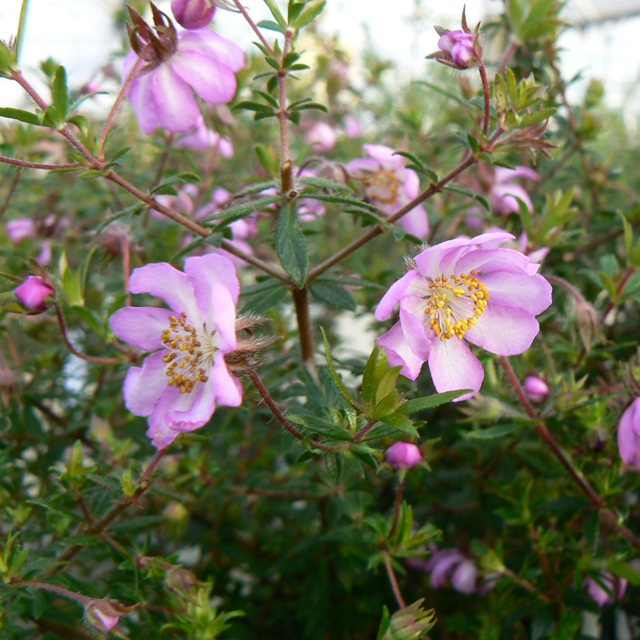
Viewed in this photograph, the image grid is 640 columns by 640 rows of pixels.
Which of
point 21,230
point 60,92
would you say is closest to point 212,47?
point 60,92

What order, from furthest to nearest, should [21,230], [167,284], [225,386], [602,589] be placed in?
[21,230] < [602,589] < [167,284] < [225,386]

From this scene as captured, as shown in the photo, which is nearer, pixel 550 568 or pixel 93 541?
pixel 93 541

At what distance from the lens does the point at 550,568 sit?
104cm

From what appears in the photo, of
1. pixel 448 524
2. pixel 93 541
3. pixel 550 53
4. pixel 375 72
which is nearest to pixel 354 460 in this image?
pixel 93 541

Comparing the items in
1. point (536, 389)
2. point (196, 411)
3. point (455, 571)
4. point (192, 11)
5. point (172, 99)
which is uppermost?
point (192, 11)

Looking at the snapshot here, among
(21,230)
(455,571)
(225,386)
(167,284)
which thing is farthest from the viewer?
(21,230)

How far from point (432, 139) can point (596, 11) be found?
4.09 meters

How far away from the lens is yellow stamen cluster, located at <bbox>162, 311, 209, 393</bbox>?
742 millimetres

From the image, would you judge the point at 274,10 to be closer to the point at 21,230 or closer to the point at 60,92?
the point at 60,92

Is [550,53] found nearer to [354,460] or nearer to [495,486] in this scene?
[495,486]


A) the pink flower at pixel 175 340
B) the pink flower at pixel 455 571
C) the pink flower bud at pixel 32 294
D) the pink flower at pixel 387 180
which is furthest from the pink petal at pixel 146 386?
the pink flower at pixel 455 571

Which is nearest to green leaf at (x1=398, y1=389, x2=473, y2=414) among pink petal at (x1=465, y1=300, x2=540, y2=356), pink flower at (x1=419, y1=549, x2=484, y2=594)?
pink petal at (x1=465, y1=300, x2=540, y2=356)

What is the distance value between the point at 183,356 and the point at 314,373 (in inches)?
7.6

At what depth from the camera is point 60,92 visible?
0.69 meters
